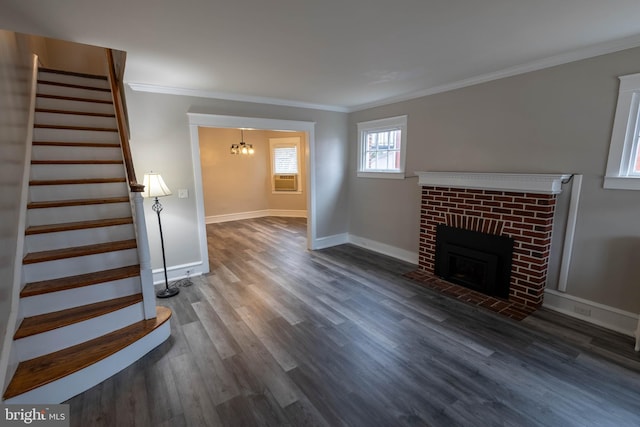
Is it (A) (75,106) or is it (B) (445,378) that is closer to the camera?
(B) (445,378)

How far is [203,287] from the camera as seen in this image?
363 cm

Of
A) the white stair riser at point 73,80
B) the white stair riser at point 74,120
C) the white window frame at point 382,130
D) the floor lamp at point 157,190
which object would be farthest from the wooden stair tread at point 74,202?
the white window frame at point 382,130

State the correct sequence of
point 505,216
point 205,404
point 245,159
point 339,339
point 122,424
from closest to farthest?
1. point 122,424
2. point 205,404
3. point 339,339
4. point 505,216
5. point 245,159

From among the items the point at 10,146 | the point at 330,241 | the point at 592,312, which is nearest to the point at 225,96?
the point at 10,146

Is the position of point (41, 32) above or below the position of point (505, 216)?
above

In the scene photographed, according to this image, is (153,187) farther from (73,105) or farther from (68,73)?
(68,73)

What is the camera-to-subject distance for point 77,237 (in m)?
2.53

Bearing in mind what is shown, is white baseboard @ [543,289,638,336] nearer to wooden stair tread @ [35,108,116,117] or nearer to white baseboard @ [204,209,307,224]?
wooden stair tread @ [35,108,116,117]

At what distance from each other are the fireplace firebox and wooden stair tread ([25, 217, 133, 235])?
3.66m

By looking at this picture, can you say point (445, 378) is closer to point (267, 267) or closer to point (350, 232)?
point (267, 267)

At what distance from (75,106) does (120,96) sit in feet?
2.89

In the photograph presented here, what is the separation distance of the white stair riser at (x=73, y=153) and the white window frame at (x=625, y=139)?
4.97m

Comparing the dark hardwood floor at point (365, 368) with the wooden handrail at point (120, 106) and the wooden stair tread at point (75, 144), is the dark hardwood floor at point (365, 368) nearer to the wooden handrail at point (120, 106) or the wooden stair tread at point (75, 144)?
the wooden handrail at point (120, 106)

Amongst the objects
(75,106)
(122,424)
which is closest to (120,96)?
(75,106)
